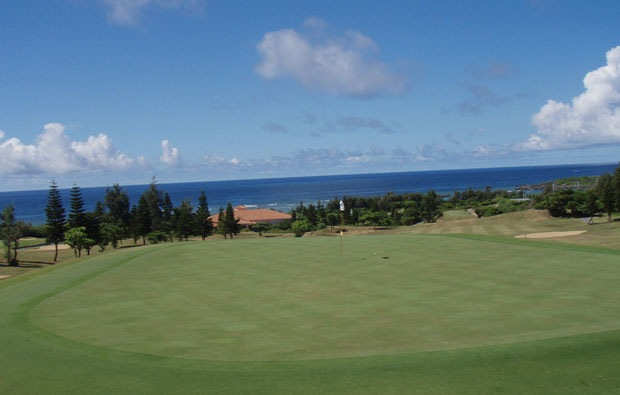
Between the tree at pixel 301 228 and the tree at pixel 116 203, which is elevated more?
the tree at pixel 116 203

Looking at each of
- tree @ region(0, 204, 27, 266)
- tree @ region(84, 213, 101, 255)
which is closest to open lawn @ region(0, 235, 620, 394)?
tree @ region(0, 204, 27, 266)

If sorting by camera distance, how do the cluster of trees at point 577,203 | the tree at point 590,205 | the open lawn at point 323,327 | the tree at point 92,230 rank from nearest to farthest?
the open lawn at point 323,327, the tree at point 590,205, the cluster of trees at point 577,203, the tree at point 92,230

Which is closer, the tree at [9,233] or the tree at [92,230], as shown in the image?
the tree at [9,233]

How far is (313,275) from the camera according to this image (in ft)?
56.6

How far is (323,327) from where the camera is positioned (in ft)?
33.8

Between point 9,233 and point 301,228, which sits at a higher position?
point 9,233

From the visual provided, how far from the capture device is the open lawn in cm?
714

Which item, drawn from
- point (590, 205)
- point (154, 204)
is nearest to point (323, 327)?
point (590, 205)

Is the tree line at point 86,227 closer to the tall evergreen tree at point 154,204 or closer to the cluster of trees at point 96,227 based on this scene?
the cluster of trees at point 96,227

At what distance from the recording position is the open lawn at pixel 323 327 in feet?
23.4

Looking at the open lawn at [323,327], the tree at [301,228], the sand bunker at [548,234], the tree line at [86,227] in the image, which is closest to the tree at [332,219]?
the tree at [301,228]

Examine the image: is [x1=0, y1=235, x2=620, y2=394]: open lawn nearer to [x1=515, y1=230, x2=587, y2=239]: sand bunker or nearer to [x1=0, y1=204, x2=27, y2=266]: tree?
[x1=515, y1=230, x2=587, y2=239]: sand bunker

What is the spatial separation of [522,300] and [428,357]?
5.98 metres

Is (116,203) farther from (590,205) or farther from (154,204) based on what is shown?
(590,205)
